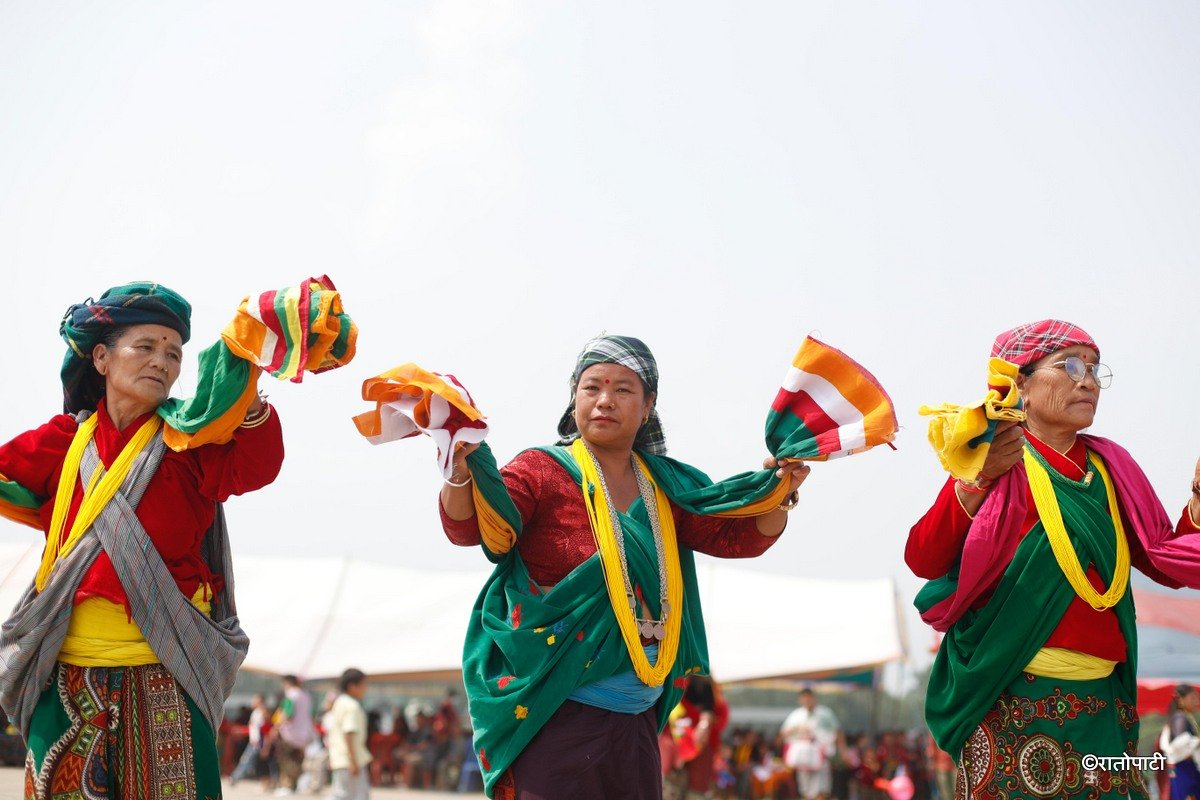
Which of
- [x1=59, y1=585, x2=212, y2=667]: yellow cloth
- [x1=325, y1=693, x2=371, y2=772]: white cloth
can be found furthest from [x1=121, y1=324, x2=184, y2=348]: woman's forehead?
[x1=325, y1=693, x2=371, y2=772]: white cloth

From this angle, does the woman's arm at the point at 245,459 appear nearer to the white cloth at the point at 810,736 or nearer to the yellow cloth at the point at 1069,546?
the yellow cloth at the point at 1069,546

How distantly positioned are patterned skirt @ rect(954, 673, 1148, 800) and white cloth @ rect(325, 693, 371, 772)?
8.65 metres

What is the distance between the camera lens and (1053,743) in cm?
461

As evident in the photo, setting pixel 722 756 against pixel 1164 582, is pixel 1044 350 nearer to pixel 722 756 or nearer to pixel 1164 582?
pixel 1164 582

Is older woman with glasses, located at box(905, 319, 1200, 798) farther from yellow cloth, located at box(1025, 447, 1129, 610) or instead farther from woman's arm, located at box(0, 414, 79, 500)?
woman's arm, located at box(0, 414, 79, 500)

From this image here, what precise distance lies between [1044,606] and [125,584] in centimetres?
333

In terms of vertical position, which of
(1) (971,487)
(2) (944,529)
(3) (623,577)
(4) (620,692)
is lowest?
(4) (620,692)

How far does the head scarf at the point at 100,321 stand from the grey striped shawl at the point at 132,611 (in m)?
0.42

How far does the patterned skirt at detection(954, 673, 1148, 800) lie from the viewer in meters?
4.57

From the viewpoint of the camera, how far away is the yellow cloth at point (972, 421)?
430cm

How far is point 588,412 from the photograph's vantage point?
4.75 meters

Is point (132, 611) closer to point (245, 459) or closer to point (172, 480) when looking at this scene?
point (172, 480)

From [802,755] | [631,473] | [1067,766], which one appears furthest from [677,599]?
[802,755]

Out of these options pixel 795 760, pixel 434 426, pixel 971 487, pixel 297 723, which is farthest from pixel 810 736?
pixel 434 426
